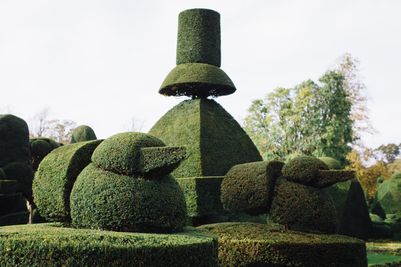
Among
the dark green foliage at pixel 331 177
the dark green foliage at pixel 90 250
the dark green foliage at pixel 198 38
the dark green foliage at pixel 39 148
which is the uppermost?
the dark green foliage at pixel 198 38

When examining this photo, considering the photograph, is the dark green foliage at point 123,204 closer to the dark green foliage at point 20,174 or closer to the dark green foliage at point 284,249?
the dark green foliage at point 284,249

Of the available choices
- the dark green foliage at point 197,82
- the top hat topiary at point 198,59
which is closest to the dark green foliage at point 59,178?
the dark green foliage at point 197,82

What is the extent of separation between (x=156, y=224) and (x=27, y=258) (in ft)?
7.03

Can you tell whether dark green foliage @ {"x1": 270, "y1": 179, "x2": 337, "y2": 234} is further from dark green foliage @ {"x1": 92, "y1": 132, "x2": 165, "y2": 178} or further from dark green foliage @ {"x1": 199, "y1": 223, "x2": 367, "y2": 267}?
dark green foliage @ {"x1": 92, "y1": 132, "x2": 165, "y2": 178}

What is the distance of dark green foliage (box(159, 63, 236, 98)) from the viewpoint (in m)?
16.3

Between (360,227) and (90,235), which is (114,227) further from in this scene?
(360,227)

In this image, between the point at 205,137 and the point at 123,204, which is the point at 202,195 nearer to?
the point at 205,137

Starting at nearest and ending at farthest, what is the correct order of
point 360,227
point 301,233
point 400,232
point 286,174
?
point 301,233 → point 286,174 → point 360,227 → point 400,232

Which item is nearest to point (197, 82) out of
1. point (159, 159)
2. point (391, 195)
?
point (159, 159)

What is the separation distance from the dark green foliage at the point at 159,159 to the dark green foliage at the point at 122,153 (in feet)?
0.34

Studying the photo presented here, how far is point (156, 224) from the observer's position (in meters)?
7.00

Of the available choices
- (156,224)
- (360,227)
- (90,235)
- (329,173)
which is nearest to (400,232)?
(360,227)

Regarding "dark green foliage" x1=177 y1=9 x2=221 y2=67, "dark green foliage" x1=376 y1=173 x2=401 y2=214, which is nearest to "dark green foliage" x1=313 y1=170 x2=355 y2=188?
"dark green foliage" x1=177 y1=9 x2=221 y2=67

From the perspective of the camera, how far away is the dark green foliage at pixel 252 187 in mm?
10781
